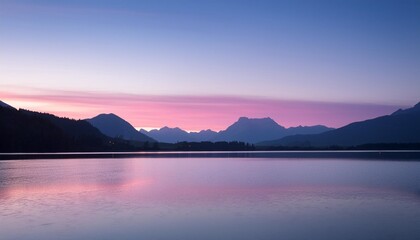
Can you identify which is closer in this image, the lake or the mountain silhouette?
the lake

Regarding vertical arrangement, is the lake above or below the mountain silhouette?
below

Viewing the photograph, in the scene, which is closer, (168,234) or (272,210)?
(168,234)

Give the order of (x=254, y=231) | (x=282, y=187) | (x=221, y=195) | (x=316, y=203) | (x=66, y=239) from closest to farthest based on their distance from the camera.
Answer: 1. (x=66, y=239)
2. (x=254, y=231)
3. (x=316, y=203)
4. (x=221, y=195)
5. (x=282, y=187)

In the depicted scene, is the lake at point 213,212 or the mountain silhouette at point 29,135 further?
the mountain silhouette at point 29,135

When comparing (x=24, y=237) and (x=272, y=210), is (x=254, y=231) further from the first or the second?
(x=24, y=237)

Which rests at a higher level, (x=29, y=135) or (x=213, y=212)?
(x=29, y=135)

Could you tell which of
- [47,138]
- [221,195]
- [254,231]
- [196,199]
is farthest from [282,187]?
[47,138]

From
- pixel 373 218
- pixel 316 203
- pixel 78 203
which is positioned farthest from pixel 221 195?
pixel 373 218

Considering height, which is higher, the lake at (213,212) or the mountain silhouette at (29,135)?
the mountain silhouette at (29,135)

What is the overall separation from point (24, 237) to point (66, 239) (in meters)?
1.79

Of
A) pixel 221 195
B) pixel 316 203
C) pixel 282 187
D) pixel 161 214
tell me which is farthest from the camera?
pixel 282 187

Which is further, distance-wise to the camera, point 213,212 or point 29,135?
point 29,135

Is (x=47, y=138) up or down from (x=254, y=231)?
up

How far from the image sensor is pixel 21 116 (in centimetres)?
15888
